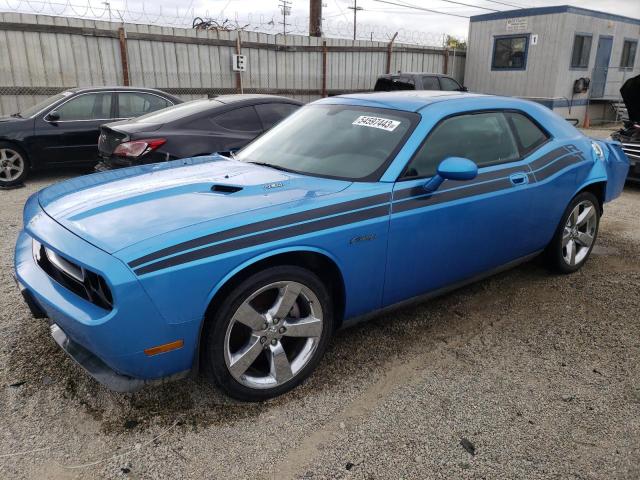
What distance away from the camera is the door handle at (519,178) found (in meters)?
3.63

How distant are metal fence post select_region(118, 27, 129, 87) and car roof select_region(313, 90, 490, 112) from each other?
9107 mm

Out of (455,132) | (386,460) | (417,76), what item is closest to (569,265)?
(455,132)

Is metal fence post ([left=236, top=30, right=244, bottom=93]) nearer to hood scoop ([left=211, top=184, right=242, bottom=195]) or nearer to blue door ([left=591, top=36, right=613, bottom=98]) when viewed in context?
hood scoop ([left=211, top=184, right=242, bottom=195])

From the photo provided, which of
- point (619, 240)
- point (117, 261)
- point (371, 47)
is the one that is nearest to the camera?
point (117, 261)

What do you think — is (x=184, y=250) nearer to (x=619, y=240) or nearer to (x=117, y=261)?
(x=117, y=261)

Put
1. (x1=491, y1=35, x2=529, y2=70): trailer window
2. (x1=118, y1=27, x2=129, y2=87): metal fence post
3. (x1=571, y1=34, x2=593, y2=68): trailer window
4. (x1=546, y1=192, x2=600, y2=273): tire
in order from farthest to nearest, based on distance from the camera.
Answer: (x1=491, y1=35, x2=529, y2=70): trailer window
(x1=571, y1=34, x2=593, y2=68): trailer window
(x1=118, y1=27, x2=129, y2=87): metal fence post
(x1=546, y1=192, x2=600, y2=273): tire

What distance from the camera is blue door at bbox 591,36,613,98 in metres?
18.3

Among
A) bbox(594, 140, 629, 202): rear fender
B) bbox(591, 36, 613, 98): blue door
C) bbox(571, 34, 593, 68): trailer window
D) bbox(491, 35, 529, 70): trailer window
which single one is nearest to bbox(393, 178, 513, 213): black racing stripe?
bbox(594, 140, 629, 202): rear fender

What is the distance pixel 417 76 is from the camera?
1274 cm

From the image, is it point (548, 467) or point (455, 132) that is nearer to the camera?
point (548, 467)

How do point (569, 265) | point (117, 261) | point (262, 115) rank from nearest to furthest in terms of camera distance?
point (117, 261) < point (569, 265) < point (262, 115)

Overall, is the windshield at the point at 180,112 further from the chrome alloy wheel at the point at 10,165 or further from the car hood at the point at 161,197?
the car hood at the point at 161,197

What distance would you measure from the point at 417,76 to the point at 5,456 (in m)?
12.1

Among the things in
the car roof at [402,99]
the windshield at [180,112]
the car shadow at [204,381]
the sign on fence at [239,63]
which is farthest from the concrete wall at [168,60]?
the car roof at [402,99]
